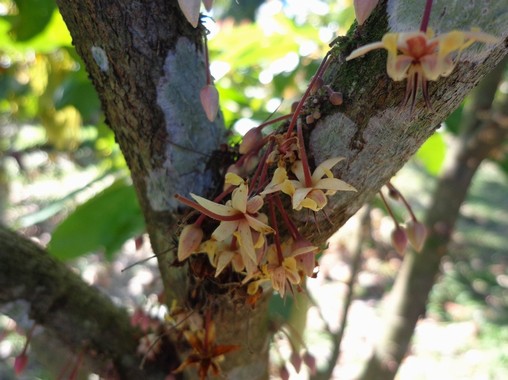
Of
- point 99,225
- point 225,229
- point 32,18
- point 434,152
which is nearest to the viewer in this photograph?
point 225,229

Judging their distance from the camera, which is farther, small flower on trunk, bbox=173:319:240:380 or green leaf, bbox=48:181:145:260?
green leaf, bbox=48:181:145:260

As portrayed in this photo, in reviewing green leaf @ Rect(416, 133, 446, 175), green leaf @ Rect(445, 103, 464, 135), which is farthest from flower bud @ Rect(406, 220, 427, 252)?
green leaf @ Rect(416, 133, 446, 175)

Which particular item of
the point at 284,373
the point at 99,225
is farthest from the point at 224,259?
the point at 99,225

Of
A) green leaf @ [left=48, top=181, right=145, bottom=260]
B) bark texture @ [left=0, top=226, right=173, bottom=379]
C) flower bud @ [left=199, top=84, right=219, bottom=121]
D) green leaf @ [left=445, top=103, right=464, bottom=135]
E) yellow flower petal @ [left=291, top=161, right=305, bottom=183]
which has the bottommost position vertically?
yellow flower petal @ [left=291, top=161, right=305, bottom=183]

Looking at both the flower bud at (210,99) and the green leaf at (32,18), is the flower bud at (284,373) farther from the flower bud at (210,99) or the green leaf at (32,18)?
the green leaf at (32,18)

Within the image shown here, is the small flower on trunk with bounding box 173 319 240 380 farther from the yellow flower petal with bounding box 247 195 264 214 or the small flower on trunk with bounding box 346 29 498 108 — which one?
the small flower on trunk with bounding box 346 29 498 108

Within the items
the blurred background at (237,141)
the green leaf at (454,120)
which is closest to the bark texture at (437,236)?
the blurred background at (237,141)

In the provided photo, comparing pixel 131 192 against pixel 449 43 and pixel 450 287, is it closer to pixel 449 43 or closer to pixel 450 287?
pixel 449 43

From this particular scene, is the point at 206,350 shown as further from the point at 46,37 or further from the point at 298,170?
the point at 46,37
